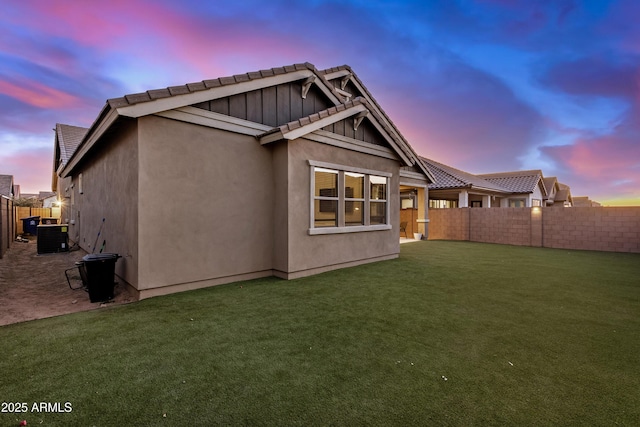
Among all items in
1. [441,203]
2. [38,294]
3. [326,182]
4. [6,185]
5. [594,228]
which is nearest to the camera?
[38,294]

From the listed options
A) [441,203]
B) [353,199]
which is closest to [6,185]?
[353,199]

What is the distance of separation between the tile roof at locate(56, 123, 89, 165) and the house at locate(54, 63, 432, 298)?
6.85 meters

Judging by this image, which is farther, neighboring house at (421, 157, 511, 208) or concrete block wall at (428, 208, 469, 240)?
neighboring house at (421, 157, 511, 208)

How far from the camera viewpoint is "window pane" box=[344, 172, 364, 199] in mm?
7589

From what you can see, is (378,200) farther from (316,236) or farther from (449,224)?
(449,224)

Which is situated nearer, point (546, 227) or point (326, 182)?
point (326, 182)

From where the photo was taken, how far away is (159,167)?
5035 millimetres

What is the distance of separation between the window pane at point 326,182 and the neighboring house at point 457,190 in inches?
377

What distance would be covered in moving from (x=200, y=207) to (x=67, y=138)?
1488 centimetres

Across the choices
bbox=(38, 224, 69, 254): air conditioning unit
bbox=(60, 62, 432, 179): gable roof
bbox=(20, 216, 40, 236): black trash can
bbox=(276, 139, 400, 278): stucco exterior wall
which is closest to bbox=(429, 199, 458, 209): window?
bbox=(60, 62, 432, 179): gable roof

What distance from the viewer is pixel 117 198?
596 cm

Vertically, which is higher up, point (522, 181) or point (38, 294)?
point (522, 181)

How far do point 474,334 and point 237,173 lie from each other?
516 cm

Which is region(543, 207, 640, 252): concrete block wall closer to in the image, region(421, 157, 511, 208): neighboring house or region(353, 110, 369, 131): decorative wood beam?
region(421, 157, 511, 208): neighboring house
